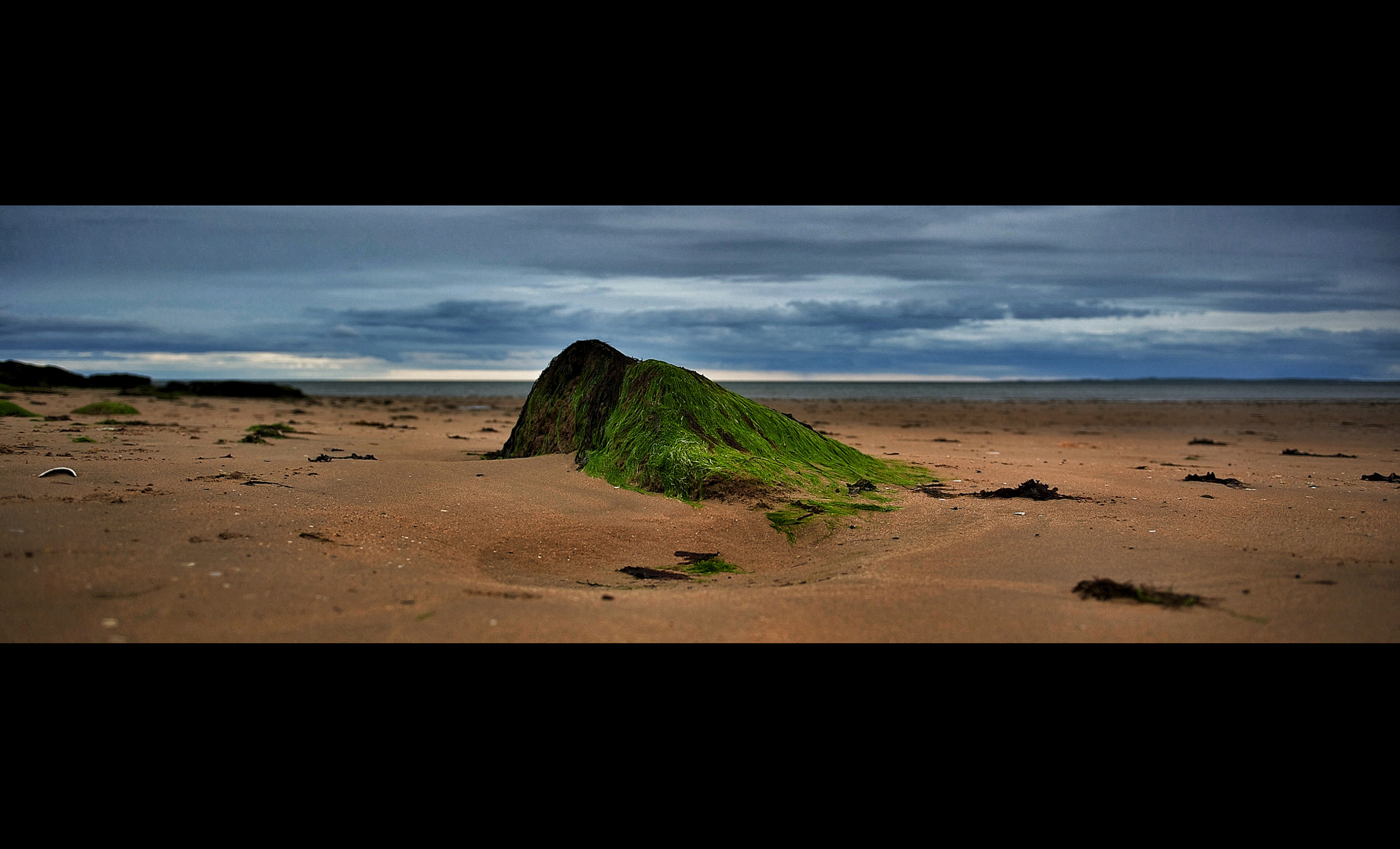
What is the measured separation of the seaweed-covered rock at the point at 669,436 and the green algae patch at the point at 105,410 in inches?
315

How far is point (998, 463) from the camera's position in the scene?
328 inches

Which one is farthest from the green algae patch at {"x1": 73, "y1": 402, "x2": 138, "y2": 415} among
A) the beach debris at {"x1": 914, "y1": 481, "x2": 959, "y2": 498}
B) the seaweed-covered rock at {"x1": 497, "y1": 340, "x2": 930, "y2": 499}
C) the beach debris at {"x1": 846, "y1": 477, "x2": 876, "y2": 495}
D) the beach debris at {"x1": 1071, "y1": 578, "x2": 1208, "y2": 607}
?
the beach debris at {"x1": 1071, "y1": 578, "x2": 1208, "y2": 607}

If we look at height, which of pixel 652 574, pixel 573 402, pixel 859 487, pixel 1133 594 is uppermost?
pixel 573 402

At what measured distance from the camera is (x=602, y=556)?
4.00 meters

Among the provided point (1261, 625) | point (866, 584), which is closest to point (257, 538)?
point (866, 584)

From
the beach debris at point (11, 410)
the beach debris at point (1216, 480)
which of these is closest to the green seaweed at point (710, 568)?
the beach debris at point (1216, 480)

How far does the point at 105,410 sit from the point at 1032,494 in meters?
13.4

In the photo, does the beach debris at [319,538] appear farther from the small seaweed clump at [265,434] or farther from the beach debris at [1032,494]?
the small seaweed clump at [265,434]

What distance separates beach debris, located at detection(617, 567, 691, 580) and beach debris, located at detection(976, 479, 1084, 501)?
2.98m

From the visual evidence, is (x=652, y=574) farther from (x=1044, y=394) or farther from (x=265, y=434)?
(x=1044, y=394)

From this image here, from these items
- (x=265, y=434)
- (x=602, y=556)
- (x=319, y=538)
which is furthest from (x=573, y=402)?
(x=265, y=434)

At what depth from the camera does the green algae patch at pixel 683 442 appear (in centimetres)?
514
